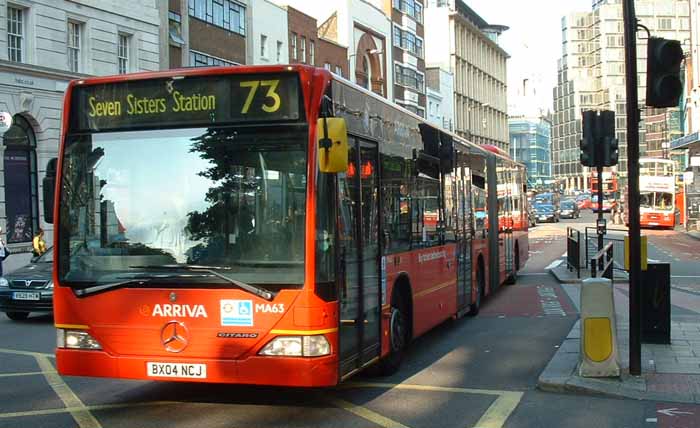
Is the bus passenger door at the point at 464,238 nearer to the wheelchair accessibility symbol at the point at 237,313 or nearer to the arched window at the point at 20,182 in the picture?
the wheelchair accessibility symbol at the point at 237,313

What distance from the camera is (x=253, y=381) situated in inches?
275

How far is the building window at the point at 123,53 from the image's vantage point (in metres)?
33.6

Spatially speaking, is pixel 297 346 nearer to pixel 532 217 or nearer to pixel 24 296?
pixel 24 296

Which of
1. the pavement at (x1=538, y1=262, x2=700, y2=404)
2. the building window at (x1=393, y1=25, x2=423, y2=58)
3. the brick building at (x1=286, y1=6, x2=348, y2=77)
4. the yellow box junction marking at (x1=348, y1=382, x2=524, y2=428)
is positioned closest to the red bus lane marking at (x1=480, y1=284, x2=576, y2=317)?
the pavement at (x1=538, y1=262, x2=700, y2=404)

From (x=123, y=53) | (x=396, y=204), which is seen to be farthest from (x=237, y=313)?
(x=123, y=53)

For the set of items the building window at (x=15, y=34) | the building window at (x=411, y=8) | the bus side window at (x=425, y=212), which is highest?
the building window at (x=411, y=8)

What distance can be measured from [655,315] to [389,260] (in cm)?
396

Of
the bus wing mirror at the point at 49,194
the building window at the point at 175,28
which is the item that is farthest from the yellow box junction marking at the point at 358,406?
the building window at the point at 175,28

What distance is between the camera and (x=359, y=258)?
782 cm

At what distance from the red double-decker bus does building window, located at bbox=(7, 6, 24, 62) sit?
22629 millimetres

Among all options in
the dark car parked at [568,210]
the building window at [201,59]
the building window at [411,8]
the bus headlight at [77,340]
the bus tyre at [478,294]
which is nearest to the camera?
the bus headlight at [77,340]

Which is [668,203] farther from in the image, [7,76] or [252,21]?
[7,76]

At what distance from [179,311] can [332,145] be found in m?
1.89

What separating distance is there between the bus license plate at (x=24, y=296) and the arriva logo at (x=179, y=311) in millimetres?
8292
